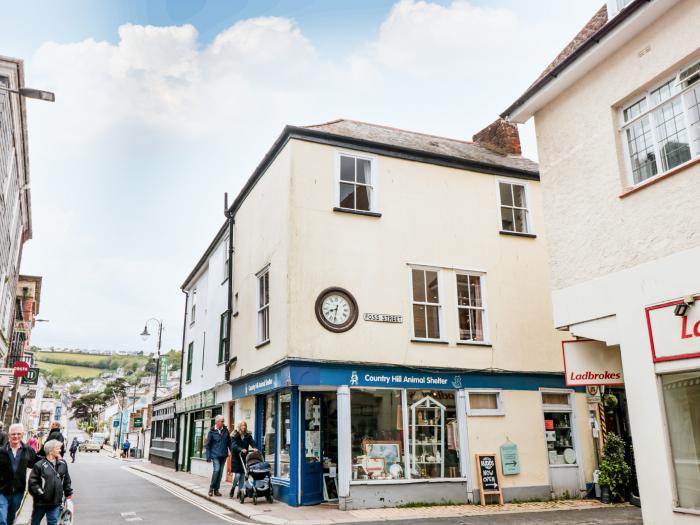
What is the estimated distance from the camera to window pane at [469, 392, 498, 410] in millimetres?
14156

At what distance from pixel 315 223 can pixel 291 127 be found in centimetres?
249

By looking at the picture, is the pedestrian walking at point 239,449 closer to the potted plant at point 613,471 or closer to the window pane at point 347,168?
the window pane at point 347,168

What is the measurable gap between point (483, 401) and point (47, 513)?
1002cm

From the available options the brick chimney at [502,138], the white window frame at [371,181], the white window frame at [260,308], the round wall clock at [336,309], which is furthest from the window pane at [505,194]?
the white window frame at [260,308]

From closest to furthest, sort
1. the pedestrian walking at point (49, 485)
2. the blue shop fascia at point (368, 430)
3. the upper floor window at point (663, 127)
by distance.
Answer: the pedestrian walking at point (49, 485)
the upper floor window at point (663, 127)
the blue shop fascia at point (368, 430)

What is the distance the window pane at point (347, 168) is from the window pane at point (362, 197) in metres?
0.32

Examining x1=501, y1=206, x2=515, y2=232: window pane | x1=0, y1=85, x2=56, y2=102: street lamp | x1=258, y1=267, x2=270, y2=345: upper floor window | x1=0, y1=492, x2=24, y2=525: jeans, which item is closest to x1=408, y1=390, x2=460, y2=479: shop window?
x1=258, y1=267, x2=270, y2=345: upper floor window

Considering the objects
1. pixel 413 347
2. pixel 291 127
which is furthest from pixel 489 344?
pixel 291 127

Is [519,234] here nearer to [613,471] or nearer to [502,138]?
[502,138]

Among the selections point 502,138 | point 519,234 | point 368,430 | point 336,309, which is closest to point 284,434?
point 368,430

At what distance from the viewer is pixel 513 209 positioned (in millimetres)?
16422

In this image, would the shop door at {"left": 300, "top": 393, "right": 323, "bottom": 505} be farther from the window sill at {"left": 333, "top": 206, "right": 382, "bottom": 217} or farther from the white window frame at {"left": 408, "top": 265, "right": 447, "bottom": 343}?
the window sill at {"left": 333, "top": 206, "right": 382, "bottom": 217}

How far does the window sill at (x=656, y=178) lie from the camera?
25.1 ft

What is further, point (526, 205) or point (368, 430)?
point (526, 205)
